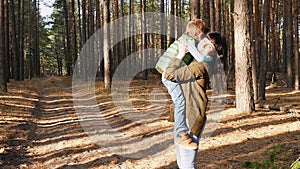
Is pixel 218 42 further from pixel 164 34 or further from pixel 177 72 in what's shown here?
pixel 164 34

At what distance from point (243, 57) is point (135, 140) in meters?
4.36

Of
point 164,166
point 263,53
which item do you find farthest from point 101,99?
point 164,166

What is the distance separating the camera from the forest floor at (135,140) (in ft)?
20.0

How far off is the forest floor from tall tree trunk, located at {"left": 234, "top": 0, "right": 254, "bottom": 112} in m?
0.44

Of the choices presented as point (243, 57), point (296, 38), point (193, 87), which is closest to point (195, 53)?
point (193, 87)

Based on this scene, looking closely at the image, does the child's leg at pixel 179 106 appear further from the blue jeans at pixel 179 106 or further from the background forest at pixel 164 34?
the background forest at pixel 164 34

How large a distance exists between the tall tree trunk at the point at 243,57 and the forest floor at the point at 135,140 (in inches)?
17.5

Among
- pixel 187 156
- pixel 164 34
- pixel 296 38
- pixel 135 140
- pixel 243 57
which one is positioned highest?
pixel 164 34

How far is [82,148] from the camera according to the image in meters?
7.30

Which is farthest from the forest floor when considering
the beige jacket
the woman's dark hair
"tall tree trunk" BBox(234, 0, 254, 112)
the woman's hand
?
the woman's hand

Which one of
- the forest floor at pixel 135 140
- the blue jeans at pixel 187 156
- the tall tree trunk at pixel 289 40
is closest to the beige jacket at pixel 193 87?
the blue jeans at pixel 187 156

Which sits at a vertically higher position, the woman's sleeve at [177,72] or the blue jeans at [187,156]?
the woman's sleeve at [177,72]

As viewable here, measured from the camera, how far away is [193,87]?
3.77 meters

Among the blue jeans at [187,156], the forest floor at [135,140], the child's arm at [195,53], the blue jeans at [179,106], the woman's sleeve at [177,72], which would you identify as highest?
the child's arm at [195,53]
